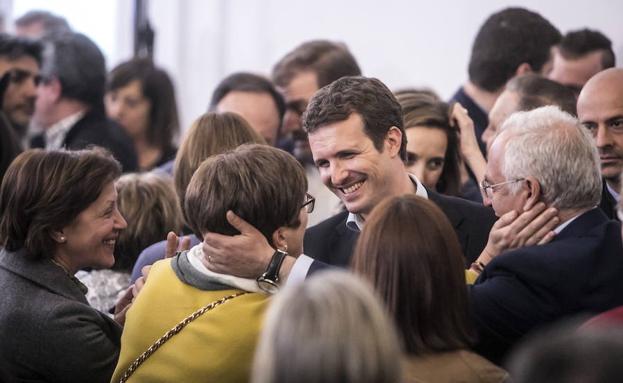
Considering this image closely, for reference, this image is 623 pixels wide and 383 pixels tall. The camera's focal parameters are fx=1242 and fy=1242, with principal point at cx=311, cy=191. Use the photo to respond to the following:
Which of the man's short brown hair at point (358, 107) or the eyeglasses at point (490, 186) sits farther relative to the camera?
the man's short brown hair at point (358, 107)

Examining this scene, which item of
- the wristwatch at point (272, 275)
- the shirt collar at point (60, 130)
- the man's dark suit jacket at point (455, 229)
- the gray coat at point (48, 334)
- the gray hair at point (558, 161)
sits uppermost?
the gray hair at point (558, 161)

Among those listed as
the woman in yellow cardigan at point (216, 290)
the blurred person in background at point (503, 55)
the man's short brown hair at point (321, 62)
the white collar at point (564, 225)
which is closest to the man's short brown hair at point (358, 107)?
the woman in yellow cardigan at point (216, 290)

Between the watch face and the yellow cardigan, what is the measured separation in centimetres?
3

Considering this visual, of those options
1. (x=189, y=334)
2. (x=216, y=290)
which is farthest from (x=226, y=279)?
(x=189, y=334)

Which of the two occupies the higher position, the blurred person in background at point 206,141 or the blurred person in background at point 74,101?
the blurred person in background at point 206,141

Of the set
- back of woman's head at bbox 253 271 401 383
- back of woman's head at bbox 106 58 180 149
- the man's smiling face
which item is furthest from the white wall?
back of woman's head at bbox 253 271 401 383

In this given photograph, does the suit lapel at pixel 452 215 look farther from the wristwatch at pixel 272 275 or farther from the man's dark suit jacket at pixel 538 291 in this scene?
the wristwatch at pixel 272 275

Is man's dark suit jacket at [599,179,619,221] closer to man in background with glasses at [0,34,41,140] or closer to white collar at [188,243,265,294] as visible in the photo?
white collar at [188,243,265,294]

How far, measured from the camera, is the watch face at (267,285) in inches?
130

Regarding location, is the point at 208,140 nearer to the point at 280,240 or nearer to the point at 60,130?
the point at 280,240

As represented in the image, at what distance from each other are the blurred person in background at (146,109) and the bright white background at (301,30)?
1.16m

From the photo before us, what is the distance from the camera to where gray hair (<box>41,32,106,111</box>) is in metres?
6.27

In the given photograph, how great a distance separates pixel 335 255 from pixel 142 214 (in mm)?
756

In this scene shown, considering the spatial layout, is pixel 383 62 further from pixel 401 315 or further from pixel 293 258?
pixel 401 315
